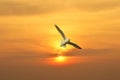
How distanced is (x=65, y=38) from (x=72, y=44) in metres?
6.62

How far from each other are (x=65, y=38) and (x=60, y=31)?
21.5ft

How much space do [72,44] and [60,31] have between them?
6984 mm

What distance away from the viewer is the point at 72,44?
609ft

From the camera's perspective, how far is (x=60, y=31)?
185875 millimetres

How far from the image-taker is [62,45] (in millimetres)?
175000

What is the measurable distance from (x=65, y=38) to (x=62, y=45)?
598 cm

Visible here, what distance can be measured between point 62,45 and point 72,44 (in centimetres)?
1147

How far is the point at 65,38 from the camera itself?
18025 cm
